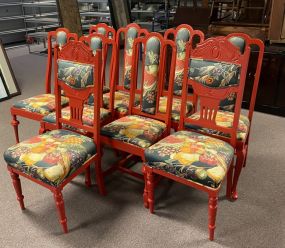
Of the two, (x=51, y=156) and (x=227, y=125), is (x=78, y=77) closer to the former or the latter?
(x=51, y=156)

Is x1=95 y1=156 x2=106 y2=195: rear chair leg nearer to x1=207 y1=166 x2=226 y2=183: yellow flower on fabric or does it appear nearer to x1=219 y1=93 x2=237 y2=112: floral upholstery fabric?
x1=207 y1=166 x2=226 y2=183: yellow flower on fabric

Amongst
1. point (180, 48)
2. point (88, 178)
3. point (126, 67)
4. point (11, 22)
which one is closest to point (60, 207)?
point (88, 178)

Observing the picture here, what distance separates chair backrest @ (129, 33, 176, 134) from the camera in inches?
74.2

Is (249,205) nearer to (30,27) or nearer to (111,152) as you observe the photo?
(111,152)

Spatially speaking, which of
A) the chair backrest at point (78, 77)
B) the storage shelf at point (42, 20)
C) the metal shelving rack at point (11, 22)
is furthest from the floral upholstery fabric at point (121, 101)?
the metal shelving rack at point (11, 22)

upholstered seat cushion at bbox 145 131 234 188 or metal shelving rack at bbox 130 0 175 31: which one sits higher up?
metal shelving rack at bbox 130 0 175 31

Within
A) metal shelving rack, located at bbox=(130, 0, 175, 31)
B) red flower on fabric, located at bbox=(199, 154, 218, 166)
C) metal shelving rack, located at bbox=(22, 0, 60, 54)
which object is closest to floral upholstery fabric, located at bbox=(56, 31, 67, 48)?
red flower on fabric, located at bbox=(199, 154, 218, 166)

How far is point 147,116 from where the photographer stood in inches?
82.1

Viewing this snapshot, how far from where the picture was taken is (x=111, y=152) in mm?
2541

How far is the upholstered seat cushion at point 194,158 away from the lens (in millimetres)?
1482

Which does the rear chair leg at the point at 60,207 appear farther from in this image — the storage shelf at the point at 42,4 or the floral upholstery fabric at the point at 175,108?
the storage shelf at the point at 42,4

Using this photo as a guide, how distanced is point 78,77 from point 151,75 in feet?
1.59

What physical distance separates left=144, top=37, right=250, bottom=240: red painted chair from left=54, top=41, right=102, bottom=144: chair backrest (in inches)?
17.8

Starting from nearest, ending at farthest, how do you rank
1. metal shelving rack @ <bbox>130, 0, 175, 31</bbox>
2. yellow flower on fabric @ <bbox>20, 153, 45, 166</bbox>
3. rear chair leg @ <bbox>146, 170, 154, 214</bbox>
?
yellow flower on fabric @ <bbox>20, 153, 45, 166</bbox>
rear chair leg @ <bbox>146, 170, 154, 214</bbox>
metal shelving rack @ <bbox>130, 0, 175, 31</bbox>
